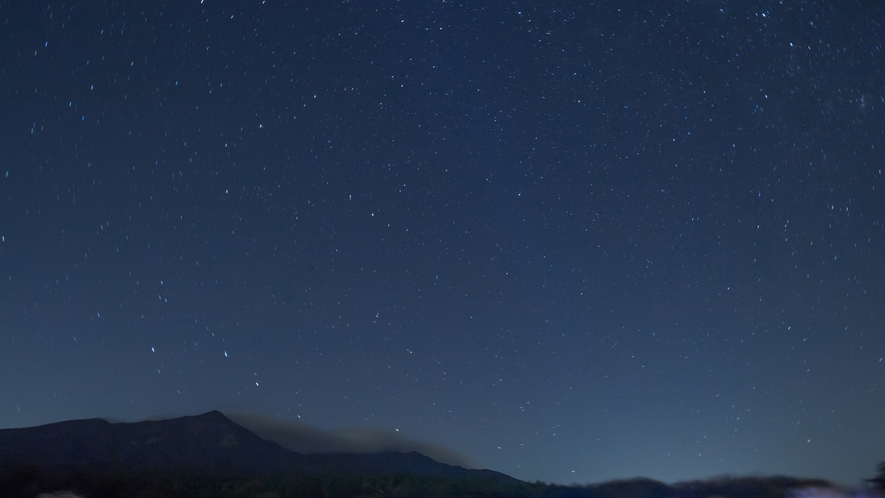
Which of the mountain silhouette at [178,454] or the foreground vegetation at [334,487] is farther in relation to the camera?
the mountain silhouette at [178,454]

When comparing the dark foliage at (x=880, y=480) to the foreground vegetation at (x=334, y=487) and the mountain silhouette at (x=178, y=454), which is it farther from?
the mountain silhouette at (x=178, y=454)

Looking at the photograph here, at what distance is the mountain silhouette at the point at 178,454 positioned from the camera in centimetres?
2553

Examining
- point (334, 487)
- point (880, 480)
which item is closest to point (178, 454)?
point (334, 487)

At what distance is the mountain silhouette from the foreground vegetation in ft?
7.17

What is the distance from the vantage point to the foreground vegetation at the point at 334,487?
17.3 m

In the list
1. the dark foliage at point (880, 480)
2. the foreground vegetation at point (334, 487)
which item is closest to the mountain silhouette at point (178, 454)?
the foreground vegetation at point (334, 487)

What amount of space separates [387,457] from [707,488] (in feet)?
65.0

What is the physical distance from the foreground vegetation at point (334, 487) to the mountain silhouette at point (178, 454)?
2.19m

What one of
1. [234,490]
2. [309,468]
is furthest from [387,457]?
[234,490]

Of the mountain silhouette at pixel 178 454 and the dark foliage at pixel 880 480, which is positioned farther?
the mountain silhouette at pixel 178 454

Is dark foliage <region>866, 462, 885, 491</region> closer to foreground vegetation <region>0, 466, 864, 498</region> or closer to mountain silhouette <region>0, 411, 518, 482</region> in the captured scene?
foreground vegetation <region>0, 466, 864, 498</region>

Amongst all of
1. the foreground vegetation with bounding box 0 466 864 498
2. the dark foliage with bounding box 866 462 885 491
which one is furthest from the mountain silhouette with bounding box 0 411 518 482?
the dark foliage with bounding box 866 462 885 491

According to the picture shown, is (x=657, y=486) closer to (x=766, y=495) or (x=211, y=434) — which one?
(x=766, y=495)

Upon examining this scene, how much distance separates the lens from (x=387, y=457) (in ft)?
120
